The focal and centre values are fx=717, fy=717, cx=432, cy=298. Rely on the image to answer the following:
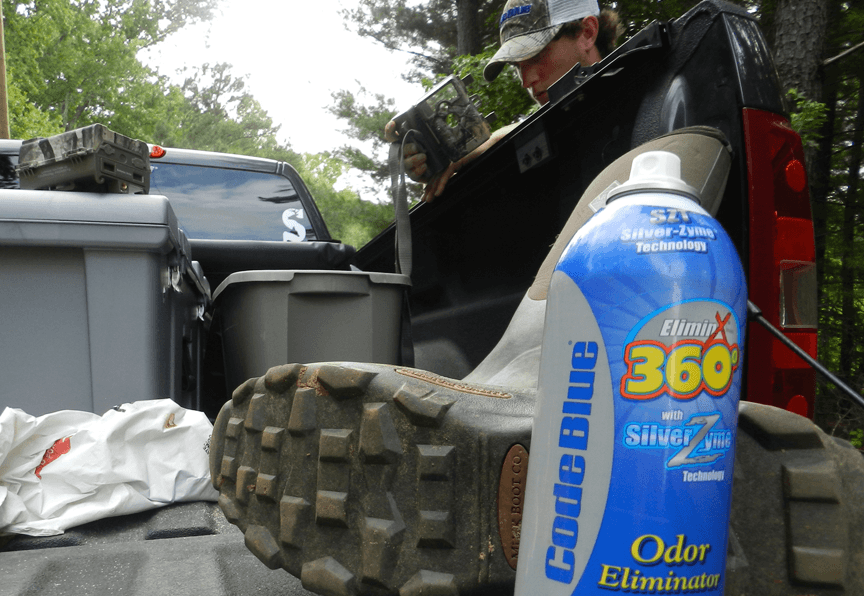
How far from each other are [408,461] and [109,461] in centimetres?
95

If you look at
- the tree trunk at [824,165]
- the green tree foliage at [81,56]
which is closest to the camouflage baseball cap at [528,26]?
the tree trunk at [824,165]

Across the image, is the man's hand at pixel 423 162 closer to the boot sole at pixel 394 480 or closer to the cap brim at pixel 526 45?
the cap brim at pixel 526 45

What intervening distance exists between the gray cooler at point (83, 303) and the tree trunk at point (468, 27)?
7819 mm

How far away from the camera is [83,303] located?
1.74 metres

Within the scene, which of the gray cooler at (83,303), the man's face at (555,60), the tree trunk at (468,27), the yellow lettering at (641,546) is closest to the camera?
the yellow lettering at (641,546)

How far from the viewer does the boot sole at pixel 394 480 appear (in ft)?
2.83

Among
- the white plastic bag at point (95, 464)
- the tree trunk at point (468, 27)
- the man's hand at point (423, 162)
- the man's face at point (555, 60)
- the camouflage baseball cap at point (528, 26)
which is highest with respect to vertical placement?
the tree trunk at point (468, 27)

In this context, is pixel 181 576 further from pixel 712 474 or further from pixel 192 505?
pixel 712 474

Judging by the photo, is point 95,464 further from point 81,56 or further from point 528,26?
point 81,56

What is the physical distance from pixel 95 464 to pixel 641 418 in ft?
4.01

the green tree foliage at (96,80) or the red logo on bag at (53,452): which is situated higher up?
the green tree foliage at (96,80)

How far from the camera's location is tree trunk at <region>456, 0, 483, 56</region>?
8953mm

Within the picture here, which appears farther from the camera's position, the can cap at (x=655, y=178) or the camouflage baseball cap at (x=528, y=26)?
the camouflage baseball cap at (x=528, y=26)

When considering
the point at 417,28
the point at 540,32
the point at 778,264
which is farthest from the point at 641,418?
the point at 417,28
